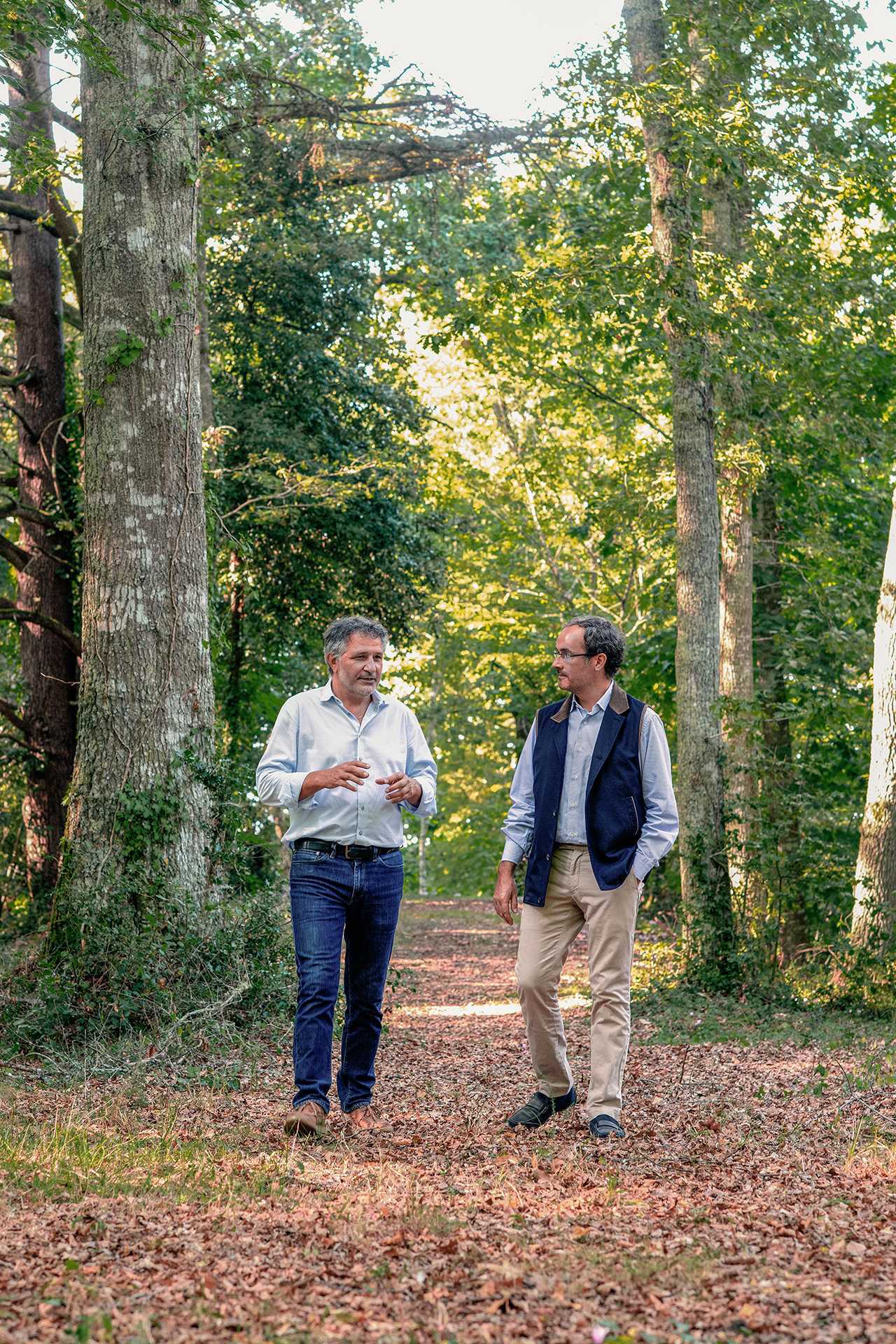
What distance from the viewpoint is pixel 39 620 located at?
489 inches

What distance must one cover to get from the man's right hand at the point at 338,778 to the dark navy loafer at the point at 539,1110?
176 centimetres

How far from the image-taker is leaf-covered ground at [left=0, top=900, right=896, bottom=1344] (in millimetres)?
3586

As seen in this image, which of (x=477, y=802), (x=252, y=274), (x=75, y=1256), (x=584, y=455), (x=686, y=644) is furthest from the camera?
(x=477, y=802)

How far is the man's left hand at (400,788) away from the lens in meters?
5.67

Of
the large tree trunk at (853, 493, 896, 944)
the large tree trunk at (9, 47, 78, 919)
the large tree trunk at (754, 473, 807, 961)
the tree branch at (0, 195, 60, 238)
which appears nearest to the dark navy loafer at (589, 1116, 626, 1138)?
the large tree trunk at (853, 493, 896, 944)

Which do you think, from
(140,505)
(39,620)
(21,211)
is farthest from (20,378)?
(140,505)

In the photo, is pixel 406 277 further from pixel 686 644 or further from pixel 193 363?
pixel 193 363

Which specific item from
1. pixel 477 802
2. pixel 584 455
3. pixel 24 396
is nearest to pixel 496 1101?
pixel 24 396

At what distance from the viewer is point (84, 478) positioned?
873 centimetres

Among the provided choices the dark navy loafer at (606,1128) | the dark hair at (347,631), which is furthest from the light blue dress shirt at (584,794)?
the dark navy loafer at (606,1128)

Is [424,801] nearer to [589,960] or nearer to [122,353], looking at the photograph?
[589,960]

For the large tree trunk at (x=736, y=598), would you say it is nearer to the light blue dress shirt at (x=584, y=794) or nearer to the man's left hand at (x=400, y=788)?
the light blue dress shirt at (x=584, y=794)

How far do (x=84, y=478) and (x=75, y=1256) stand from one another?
18.6 ft

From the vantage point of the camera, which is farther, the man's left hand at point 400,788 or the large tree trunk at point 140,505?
the large tree trunk at point 140,505
